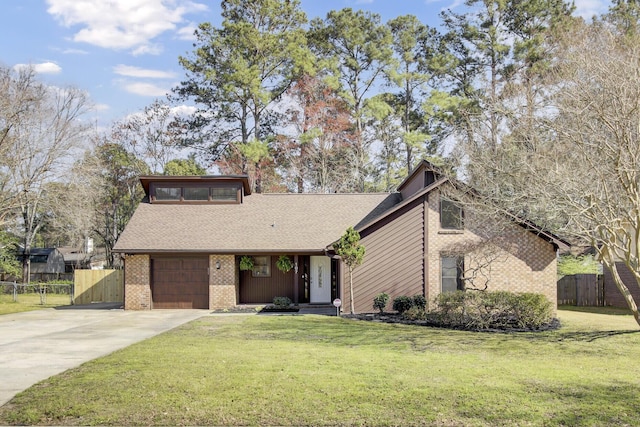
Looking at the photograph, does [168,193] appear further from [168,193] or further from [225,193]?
[225,193]

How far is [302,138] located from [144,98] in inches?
520

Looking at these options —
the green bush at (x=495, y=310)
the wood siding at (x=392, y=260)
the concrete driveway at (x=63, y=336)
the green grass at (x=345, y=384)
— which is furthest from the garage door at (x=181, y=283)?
the green bush at (x=495, y=310)

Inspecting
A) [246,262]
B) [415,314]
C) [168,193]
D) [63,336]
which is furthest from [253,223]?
[63,336]

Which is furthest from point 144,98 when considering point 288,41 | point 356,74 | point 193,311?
point 193,311

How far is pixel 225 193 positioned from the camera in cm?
2488

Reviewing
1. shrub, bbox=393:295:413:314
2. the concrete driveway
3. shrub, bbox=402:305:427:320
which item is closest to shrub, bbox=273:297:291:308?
the concrete driveway

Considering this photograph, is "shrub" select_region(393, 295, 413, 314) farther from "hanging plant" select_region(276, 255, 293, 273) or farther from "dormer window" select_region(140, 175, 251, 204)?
"dormer window" select_region(140, 175, 251, 204)

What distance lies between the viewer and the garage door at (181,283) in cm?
2239

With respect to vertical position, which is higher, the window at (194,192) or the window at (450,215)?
the window at (194,192)

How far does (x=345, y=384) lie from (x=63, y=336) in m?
9.31

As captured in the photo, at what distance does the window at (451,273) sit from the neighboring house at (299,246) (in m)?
0.04

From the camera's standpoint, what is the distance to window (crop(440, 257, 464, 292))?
64.1ft

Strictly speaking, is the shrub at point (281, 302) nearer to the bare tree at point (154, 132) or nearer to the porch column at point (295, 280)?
the porch column at point (295, 280)

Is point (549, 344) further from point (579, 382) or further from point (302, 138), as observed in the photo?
point (302, 138)
